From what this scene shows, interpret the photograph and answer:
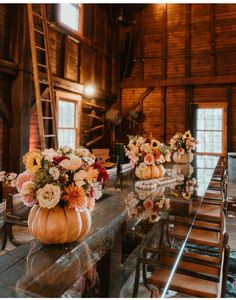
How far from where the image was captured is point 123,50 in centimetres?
873

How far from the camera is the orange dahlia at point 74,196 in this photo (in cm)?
125

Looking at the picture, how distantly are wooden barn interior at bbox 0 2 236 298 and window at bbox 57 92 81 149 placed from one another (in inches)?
1.0

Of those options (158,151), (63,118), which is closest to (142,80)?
(63,118)

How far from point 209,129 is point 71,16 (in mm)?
4772

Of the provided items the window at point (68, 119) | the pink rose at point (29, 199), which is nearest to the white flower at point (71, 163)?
the pink rose at point (29, 199)

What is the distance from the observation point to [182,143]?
13.4ft

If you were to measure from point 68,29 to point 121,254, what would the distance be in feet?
19.6

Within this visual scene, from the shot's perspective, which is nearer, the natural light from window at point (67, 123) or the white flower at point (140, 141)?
the white flower at point (140, 141)

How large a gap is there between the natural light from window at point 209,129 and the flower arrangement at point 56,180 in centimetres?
729

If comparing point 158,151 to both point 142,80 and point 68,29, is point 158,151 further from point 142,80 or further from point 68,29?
point 142,80

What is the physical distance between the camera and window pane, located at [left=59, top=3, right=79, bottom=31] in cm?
617

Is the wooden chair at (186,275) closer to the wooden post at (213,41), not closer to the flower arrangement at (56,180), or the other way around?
the flower arrangement at (56,180)

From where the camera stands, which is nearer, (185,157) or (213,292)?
(213,292)

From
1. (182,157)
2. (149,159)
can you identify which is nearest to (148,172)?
(149,159)
